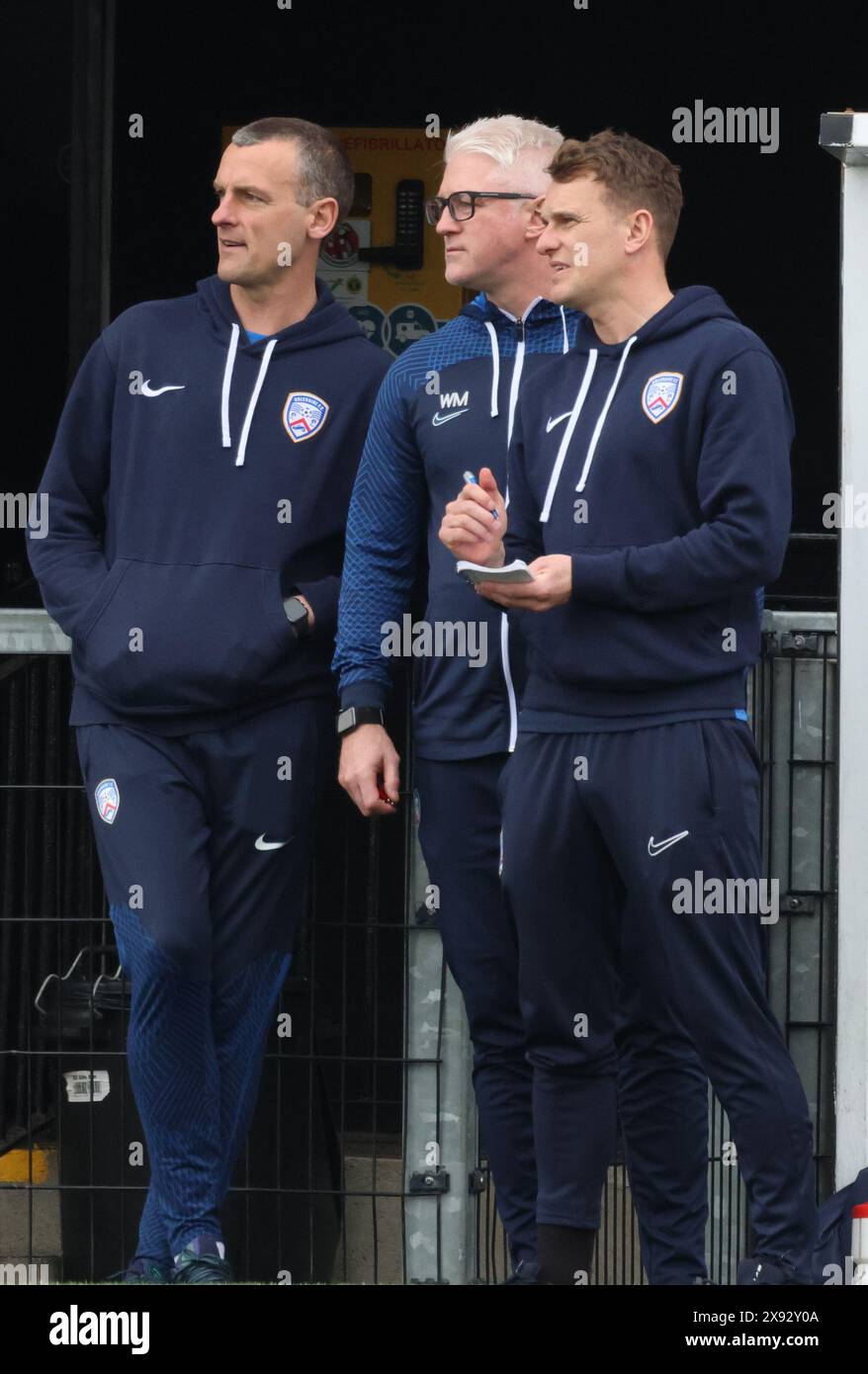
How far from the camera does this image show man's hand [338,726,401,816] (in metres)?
4.37

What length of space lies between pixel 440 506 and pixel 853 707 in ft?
2.81

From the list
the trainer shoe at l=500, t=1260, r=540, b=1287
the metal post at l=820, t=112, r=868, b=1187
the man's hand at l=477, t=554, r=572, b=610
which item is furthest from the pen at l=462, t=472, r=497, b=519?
the trainer shoe at l=500, t=1260, r=540, b=1287

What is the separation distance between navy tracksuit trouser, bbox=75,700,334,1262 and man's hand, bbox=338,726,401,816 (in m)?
0.17

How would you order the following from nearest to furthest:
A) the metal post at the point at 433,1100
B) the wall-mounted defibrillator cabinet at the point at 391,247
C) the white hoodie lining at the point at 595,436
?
the white hoodie lining at the point at 595,436, the metal post at the point at 433,1100, the wall-mounted defibrillator cabinet at the point at 391,247

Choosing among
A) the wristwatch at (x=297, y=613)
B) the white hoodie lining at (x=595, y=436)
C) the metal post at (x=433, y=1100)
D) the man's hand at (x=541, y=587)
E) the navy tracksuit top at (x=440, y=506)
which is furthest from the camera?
the metal post at (x=433, y=1100)

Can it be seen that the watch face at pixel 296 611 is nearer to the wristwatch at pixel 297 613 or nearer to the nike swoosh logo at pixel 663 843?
the wristwatch at pixel 297 613

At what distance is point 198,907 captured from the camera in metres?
4.43

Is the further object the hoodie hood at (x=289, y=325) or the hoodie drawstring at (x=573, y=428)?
the hoodie hood at (x=289, y=325)

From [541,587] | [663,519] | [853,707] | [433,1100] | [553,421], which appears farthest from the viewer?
[433,1100]

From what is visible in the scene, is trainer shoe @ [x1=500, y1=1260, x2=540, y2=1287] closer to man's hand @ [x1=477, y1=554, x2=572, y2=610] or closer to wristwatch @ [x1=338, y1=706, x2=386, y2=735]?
wristwatch @ [x1=338, y1=706, x2=386, y2=735]

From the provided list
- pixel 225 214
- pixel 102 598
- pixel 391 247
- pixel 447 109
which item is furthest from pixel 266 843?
pixel 447 109

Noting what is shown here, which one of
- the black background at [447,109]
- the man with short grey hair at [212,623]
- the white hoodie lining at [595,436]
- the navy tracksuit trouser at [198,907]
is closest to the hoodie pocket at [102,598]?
the man with short grey hair at [212,623]

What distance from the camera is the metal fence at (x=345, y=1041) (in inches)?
196

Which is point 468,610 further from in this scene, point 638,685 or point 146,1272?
point 146,1272
